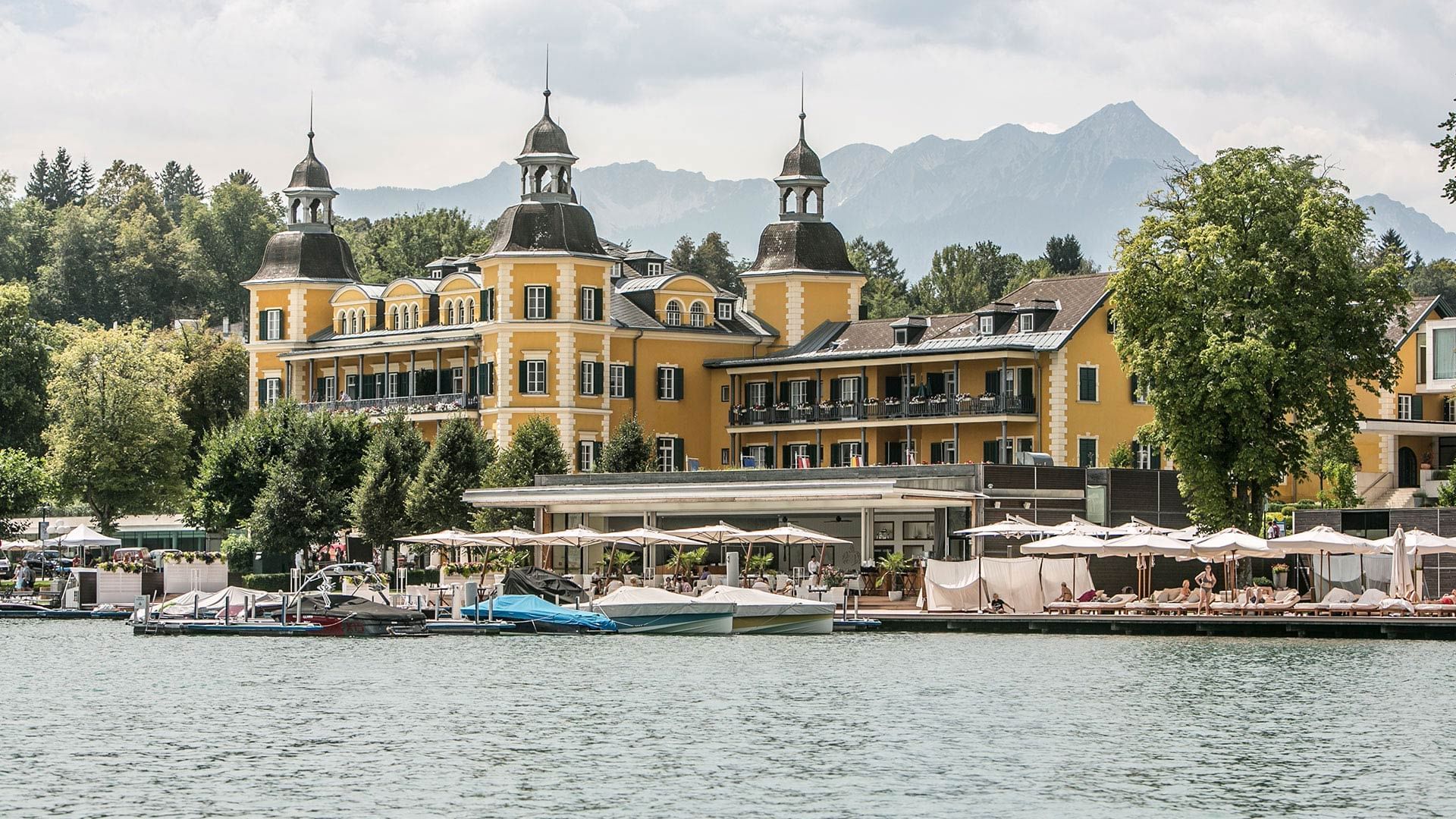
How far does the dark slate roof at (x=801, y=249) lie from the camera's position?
99250 millimetres

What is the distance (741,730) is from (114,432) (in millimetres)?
62964

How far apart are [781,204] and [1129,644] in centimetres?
4969

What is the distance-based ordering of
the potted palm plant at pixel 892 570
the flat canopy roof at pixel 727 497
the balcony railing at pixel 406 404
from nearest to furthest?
the potted palm plant at pixel 892 570, the flat canopy roof at pixel 727 497, the balcony railing at pixel 406 404

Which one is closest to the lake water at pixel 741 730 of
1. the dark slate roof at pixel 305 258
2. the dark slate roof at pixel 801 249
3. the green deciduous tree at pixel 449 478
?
the green deciduous tree at pixel 449 478

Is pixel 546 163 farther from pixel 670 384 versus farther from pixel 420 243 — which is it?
pixel 420 243

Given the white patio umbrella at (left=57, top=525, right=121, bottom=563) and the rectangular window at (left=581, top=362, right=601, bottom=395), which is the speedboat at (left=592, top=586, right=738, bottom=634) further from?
the rectangular window at (left=581, top=362, right=601, bottom=395)

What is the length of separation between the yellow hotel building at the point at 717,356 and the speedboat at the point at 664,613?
22.6m

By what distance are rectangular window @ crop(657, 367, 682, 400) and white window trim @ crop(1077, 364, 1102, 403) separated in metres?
17.8

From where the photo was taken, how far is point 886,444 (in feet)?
302

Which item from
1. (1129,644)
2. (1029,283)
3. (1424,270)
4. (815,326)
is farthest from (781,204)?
(1424,270)

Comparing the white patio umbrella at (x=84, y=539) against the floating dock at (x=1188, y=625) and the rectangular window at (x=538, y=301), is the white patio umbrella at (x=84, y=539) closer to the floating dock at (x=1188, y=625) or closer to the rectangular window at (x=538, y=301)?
the rectangular window at (x=538, y=301)

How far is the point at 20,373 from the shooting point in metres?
106

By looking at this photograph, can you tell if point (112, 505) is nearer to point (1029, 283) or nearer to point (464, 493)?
point (464, 493)

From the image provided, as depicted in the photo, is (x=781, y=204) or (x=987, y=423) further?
(x=781, y=204)
